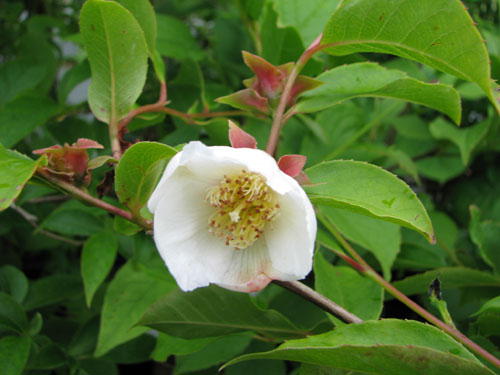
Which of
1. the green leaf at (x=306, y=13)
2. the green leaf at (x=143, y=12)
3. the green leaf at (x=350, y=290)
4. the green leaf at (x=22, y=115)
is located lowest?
the green leaf at (x=350, y=290)

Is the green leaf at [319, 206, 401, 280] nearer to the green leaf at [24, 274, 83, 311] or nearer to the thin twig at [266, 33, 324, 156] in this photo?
the thin twig at [266, 33, 324, 156]

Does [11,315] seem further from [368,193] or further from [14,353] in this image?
[368,193]

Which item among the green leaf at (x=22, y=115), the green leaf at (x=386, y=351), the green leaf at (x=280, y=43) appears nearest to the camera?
the green leaf at (x=386, y=351)

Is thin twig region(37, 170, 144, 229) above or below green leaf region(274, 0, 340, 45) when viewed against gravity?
below

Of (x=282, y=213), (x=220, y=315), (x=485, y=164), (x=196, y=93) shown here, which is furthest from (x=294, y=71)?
(x=485, y=164)

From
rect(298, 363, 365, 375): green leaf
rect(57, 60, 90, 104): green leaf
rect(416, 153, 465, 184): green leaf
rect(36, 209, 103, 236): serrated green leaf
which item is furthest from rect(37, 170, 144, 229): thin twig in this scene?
rect(416, 153, 465, 184): green leaf

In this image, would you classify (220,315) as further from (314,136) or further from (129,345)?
(314,136)

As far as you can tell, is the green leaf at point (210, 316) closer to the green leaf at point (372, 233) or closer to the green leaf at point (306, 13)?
the green leaf at point (372, 233)

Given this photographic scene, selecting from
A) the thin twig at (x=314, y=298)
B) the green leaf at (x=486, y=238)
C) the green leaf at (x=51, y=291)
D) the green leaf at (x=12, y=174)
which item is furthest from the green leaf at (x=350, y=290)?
the green leaf at (x=51, y=291)
